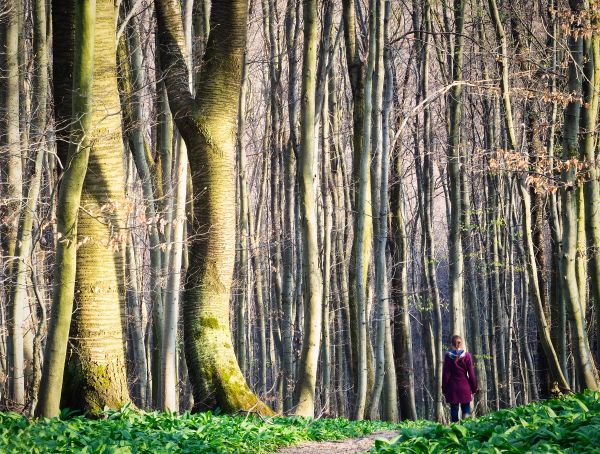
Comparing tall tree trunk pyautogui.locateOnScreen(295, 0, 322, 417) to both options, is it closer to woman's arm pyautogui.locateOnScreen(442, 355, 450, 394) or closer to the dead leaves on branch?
woman's arm pyautogui.locateOnScreen(442, 355, 450, 394)

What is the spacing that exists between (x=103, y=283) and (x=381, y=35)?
868 centimetres

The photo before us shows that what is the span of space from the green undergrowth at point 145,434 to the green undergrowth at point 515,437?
2014mm

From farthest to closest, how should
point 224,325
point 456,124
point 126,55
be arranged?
point 456,124
point 126,55
point 224,325

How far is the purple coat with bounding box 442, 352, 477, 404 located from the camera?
482 inches

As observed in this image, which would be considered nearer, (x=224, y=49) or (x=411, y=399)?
(x=224, y=49)

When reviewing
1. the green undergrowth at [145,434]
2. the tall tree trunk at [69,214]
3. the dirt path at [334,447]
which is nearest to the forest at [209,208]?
the tall tree trunk at [69,214]

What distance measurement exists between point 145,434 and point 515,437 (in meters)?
3.41

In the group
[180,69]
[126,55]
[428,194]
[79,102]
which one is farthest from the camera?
[428,194]

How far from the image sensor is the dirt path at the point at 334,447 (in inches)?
327

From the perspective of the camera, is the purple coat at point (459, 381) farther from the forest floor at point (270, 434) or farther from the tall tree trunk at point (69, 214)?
the tall tree trunk at point (69, 214)

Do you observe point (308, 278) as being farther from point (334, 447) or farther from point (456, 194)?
point (456, 194)

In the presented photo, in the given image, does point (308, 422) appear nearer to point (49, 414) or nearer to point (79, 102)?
point (49, 414)

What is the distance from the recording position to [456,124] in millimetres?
18172

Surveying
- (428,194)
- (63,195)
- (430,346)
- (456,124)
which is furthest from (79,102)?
(430,346)
